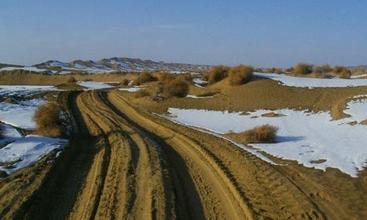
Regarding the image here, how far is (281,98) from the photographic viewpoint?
31625 millimetres

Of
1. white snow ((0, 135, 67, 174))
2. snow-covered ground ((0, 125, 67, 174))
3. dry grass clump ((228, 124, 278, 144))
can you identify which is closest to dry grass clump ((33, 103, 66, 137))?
snow-covered ground ((0, 125, 67, 174))

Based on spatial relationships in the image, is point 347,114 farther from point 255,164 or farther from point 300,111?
point 255,164

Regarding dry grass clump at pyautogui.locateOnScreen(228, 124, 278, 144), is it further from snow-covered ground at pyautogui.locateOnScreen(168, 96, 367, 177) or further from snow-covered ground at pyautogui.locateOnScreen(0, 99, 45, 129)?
snow-covered ground at pyautogui.locateOnScreen(0, 99, 45, 129)

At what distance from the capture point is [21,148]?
62.1 feet

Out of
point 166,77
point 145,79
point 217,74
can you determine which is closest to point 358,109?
point 217,74

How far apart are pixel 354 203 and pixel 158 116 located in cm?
1888

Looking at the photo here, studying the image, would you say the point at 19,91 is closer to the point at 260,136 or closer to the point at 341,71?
the point at 341,71

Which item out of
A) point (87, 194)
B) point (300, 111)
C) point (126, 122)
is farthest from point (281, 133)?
point (87, 194)

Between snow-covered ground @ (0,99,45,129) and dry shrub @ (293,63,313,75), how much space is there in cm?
2383

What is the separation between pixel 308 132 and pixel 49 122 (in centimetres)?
1229

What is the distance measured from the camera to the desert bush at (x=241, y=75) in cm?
3731

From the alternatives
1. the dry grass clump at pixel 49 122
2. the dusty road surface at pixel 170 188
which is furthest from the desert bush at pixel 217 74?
the dusty road surface at pixel 170 188

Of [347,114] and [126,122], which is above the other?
[347,114]

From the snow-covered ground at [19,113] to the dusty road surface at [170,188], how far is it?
697 cm
